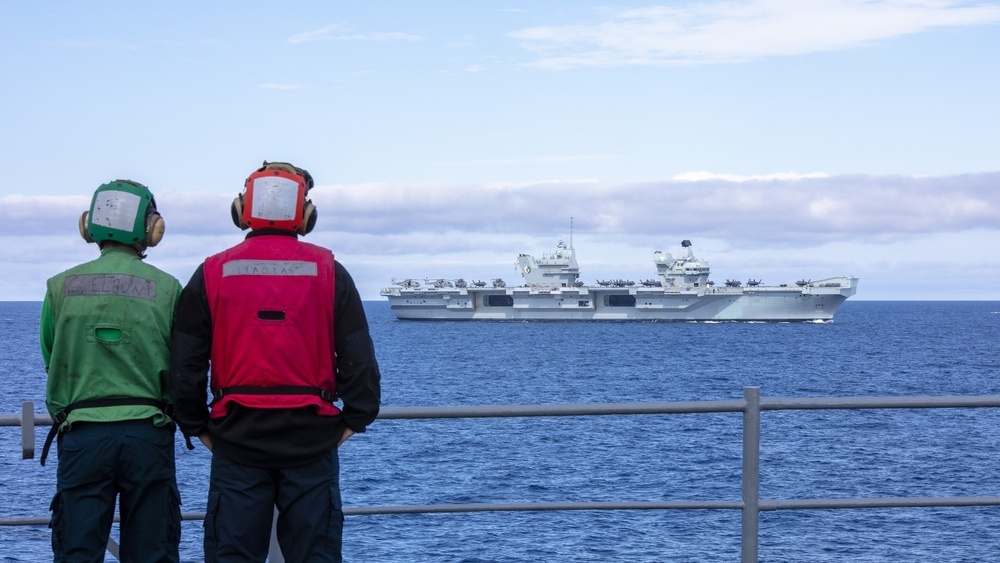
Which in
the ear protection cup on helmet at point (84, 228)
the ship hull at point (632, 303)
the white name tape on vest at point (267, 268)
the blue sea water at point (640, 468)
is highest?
the ear protection cup on helmet at point (84, 228)

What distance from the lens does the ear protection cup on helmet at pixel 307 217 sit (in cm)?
332

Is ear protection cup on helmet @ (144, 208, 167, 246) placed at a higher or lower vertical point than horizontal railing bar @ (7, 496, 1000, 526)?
higher

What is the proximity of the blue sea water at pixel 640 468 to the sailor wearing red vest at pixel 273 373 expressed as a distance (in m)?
10.5

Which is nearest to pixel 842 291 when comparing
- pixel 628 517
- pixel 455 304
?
pixel 455 304

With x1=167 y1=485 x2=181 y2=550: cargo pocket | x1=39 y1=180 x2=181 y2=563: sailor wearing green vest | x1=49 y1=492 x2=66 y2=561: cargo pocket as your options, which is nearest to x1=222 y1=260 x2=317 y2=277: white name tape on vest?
x1=39 y1=180 x2=181 y2=563: sailor wearing green vest

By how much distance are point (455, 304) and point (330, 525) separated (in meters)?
94.1

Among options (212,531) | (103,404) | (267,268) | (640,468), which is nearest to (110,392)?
(103,404)

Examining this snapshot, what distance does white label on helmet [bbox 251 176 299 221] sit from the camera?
3.23 meters

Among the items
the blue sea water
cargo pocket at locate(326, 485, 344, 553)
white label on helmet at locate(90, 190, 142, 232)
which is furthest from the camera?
the blue sea water

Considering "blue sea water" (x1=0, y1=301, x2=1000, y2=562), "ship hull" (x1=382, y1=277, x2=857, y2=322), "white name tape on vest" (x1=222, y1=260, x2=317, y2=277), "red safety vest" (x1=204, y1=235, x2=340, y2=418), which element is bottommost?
"blue sea water" (x1=0, y1=301, x2=1000, y2=562)

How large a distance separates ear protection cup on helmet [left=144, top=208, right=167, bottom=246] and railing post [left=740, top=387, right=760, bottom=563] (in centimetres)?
211

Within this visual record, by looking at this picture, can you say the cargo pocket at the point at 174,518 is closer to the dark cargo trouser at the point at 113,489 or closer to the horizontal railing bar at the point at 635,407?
the dark cargo trouser at the point at 113,489

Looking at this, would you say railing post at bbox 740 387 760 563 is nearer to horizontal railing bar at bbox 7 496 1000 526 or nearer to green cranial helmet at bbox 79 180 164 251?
horizontal railing bar at bbox 7 496 1000 526

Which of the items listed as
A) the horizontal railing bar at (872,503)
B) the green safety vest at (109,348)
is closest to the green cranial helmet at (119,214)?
the green safety vest at (109,348)
